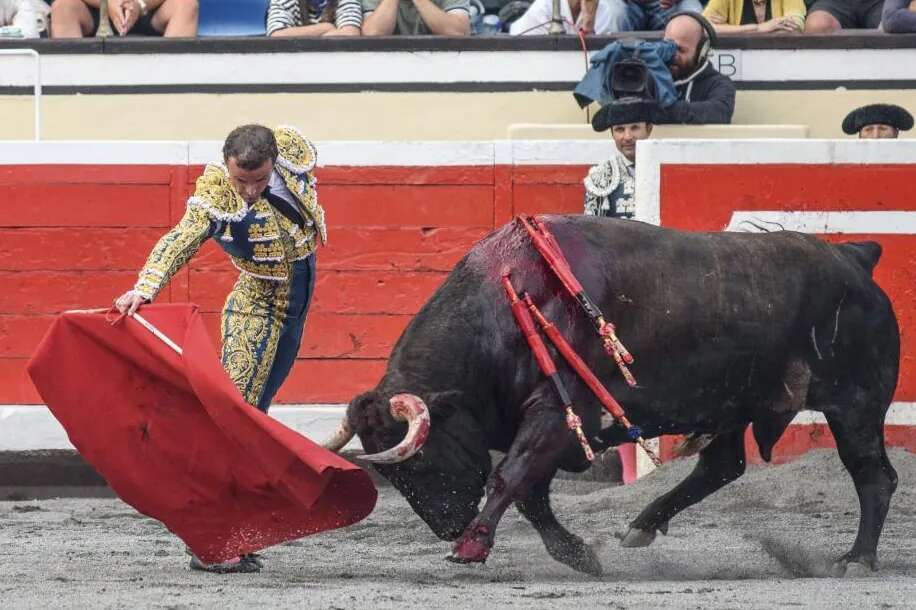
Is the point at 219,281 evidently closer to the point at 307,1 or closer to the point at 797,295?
the point at 307,1

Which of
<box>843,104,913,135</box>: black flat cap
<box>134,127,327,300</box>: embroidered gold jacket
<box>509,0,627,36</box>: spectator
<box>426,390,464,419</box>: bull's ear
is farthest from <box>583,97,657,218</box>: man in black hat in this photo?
<box>426,390,464,419</box>: bull's ear

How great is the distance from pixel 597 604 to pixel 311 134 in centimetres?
426

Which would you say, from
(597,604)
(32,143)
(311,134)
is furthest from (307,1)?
(597,604)

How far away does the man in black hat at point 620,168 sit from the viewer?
660cm

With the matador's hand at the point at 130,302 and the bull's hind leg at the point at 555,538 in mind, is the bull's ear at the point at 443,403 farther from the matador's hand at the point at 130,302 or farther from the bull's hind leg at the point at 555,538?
the matador's hand at the point at 130,302

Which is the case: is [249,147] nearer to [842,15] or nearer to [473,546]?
[473,546]

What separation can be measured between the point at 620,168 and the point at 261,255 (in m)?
2.04

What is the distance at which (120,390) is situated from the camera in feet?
16.0

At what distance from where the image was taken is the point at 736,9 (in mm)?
8086

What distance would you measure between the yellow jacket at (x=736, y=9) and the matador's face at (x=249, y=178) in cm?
375

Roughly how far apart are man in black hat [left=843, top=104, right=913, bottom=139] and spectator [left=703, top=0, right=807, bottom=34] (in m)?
1.01

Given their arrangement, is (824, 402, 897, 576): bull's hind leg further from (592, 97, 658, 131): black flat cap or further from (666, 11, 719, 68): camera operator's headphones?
(666, 11, 719, 68): camera operator's headphones

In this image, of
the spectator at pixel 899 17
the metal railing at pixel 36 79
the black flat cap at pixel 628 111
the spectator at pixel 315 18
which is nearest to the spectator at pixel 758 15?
the spectator at pixel 899 17

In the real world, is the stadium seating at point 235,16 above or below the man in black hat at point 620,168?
above
